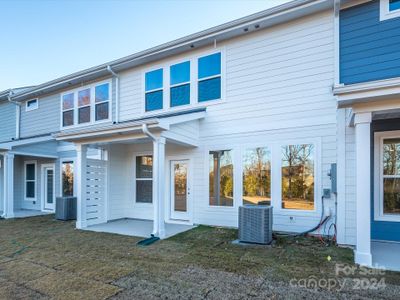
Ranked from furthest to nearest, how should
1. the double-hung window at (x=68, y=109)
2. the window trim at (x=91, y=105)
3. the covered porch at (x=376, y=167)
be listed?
the double-hung window at (x=68, y=109)
the window trim at (x=91, y=105)
the covered porch at (x=376, y=167)

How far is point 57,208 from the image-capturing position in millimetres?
9297

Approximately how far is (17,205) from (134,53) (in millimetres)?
9264

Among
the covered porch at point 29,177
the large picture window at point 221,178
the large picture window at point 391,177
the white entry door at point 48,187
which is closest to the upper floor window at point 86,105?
the covered porch at point 29,177

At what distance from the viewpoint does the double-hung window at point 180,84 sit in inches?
317

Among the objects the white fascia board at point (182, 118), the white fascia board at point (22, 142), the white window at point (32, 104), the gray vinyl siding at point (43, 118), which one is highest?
the white window at point (32, 104)

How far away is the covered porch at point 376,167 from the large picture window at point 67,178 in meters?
9.86

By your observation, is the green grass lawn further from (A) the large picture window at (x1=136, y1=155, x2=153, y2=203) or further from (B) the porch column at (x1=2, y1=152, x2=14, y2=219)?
(B) the porch column at (x1=2, y1=152, x2=14, y2=219)

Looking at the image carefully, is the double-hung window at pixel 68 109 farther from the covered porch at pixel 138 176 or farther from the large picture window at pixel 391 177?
the large picture window at pixel 391 177

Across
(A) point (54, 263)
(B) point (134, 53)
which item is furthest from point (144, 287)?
(B) point (134, 53)

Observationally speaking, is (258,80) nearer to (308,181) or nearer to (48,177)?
(308,181)

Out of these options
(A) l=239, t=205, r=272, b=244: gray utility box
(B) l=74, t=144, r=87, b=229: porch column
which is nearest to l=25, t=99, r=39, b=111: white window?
(B) l=74, t=144, r=87, b=229: porch column

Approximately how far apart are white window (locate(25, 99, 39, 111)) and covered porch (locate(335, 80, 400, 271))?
12591 mm

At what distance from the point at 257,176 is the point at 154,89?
14.7 ft

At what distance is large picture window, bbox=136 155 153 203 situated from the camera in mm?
8828
